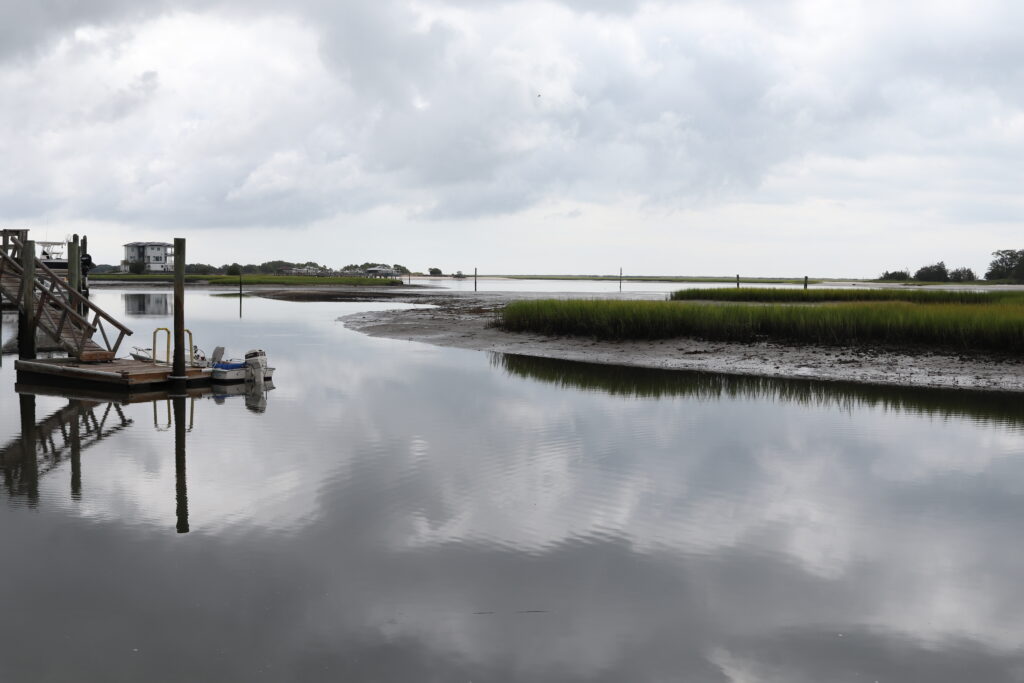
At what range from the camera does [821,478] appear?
12.1 m

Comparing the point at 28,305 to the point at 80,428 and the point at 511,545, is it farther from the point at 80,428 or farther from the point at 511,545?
the point at 511,545

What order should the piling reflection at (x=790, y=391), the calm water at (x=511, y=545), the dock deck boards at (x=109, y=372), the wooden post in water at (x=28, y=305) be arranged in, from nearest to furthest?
1. the calm water at (x=511, y=545)
2. the piling reflection at (x=790, y=391)
3. the dock deck boards at (x=109, y=372)
4. the wooden post in water at (x=28, y=305)

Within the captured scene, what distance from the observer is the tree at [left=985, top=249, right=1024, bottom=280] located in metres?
97.6

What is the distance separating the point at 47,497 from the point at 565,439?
7.91 metres

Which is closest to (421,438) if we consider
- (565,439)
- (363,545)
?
(565,439)

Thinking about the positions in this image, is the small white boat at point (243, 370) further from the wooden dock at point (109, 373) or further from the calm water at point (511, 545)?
the calm water at point (511, 545)

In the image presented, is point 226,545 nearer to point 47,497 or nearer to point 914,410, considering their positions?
point 47,497

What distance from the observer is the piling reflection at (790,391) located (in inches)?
717

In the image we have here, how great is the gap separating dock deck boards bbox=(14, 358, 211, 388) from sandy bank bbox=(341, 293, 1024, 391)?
41.0 ft

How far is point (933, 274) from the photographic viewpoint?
3868 inches

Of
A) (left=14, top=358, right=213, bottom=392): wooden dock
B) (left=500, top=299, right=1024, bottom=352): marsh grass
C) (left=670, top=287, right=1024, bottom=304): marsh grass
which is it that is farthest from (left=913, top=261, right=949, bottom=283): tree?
(left=14, top=358, right=213, bottom=392): wooden dock

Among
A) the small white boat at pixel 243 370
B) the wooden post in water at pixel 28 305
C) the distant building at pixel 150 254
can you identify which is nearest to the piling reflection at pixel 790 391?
the small white boat at pixel 243 370

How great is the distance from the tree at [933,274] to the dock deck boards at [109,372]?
93.2m

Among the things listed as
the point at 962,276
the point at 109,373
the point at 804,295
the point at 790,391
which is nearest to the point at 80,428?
the point at 109,373
